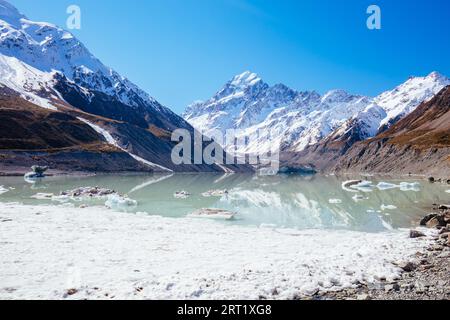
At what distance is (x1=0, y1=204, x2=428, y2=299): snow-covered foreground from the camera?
14.0m

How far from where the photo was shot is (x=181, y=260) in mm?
18391

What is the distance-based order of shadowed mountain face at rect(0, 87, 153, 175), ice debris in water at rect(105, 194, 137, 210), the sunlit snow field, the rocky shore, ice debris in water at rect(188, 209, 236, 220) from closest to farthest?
the rocky shore → the sunlit snow field → ice debris in water at rect(188, 209, 236, 220) → ice debris in water at rect(105, 194, 137, 210) → shadowed mountain face at rect(0, 87, 153, 175)

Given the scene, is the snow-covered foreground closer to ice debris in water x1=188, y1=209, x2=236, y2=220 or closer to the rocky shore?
the rocky shore

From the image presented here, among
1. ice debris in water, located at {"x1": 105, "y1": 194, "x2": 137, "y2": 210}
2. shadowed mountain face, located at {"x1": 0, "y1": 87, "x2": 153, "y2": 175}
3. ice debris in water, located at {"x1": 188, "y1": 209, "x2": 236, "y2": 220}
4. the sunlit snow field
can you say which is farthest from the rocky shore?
shadowed mountain face, located at {"x1": 0, "y1": 87, "x2": 153, "y2": 175}

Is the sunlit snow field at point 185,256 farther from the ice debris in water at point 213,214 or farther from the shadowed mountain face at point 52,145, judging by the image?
the shadowed mountain face at point 52,145

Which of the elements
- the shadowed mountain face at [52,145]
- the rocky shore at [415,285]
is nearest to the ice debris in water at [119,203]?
the rocky shore at [415,285]

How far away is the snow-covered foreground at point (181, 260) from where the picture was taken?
45.9 feet

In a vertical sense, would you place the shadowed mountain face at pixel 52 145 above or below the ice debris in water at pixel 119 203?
above

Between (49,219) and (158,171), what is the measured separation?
154 meters

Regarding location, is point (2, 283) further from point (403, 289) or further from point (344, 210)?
point (344, 210)

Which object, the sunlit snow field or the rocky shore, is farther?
the sunlit snow field
